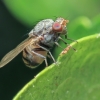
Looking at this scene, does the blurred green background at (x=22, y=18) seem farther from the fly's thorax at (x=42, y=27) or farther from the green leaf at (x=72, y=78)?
the green leaf at (x=72, y=78)

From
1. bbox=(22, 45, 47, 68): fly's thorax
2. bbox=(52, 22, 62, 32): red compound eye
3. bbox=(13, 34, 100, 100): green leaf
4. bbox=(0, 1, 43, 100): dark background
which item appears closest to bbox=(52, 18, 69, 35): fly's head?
bbox=(52, 22, 62, 32): red compound eye

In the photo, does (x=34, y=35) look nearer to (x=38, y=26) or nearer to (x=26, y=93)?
(x=38, y=26)

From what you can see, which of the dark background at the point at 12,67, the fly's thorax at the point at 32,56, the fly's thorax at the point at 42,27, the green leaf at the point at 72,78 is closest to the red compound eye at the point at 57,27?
the fly's thorax at the point at 42,27

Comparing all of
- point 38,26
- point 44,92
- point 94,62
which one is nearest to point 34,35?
point 38,26

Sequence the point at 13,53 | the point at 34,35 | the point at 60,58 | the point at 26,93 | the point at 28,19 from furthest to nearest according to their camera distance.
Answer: the point at 28,19
the point at 34,35
the point at 13,53
the point at 60,58
the point at 26,93

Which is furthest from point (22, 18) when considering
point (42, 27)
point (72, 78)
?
point (72, 78)
